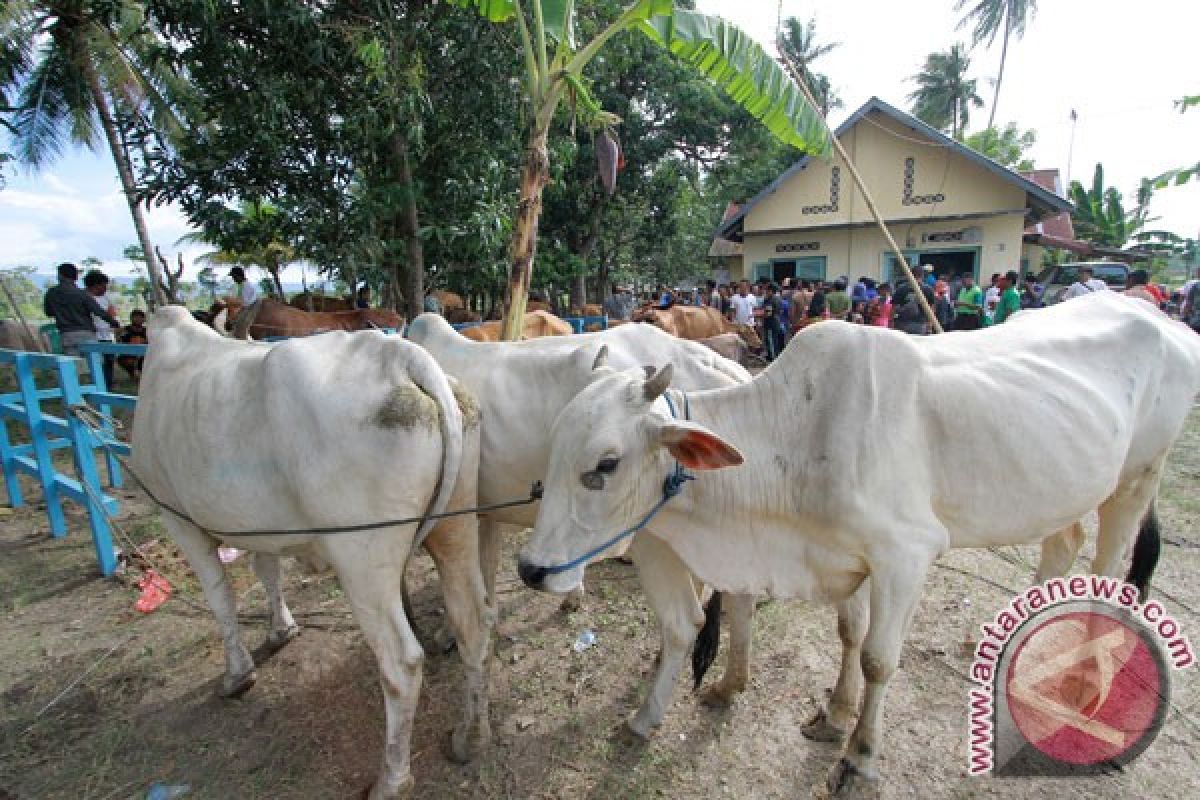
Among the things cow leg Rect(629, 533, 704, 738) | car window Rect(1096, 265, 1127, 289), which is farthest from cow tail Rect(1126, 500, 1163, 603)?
car window Rect(1096, 265, 1127, 289)

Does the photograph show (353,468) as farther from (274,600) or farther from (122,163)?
(122,163)

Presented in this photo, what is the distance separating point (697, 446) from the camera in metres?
1.98

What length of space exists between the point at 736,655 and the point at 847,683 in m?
0.47

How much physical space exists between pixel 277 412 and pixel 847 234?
57.3 ft

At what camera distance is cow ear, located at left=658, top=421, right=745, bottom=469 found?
193cm

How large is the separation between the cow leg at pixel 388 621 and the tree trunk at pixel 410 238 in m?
5.93

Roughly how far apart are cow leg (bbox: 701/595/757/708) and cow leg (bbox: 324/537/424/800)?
1347 mm

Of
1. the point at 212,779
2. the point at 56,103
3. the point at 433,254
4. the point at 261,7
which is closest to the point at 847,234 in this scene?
the point at 433,254

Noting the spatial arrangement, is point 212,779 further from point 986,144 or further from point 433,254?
point 986,144

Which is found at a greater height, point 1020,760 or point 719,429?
point 719,429

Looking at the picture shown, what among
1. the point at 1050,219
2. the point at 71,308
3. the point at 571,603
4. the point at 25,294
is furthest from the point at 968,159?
the point at 25,294

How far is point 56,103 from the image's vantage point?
48.3 feet

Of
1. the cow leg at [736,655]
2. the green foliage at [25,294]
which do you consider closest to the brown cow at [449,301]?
the cow leg at [736,655]

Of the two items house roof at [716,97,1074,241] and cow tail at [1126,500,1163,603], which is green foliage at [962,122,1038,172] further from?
cow tail at [1126,500,1163,603]
